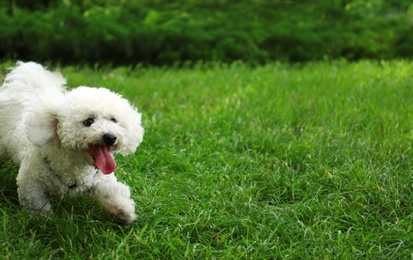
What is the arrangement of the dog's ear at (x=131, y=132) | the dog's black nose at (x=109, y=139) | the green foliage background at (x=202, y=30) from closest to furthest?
the dog's black nose at (x=109, y=139), the dog's ear at (x=131, y=132), the green foliage background at (x=202, y=30)

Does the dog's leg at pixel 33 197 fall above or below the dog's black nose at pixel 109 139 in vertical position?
below

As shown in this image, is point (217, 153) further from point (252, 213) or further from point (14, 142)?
point (14, 142)

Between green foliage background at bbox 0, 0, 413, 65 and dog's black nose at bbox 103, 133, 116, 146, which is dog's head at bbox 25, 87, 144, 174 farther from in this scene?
green foliage background at bbox 0, 0, 413, 65

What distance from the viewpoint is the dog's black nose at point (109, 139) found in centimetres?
288

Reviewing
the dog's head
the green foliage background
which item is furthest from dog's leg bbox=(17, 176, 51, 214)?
the green foliage background

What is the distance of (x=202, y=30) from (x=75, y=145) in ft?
20.1

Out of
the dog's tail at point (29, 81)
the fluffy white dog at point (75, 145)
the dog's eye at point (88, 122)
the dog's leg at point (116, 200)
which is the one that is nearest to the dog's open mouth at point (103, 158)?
the fluffy white dog at point (75, 145)

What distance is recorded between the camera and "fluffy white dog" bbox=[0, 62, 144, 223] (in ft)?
9.64

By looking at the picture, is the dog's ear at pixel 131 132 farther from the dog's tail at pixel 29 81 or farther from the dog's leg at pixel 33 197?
the dog's tail at pixel 29 81

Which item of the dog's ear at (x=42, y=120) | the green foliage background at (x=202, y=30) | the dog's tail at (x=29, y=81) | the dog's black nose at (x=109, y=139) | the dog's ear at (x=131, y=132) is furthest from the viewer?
the green foliage background at (x=202, y=30)

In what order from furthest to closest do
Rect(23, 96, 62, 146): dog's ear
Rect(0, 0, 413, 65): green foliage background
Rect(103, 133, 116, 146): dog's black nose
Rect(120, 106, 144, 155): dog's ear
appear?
Rect(0, 0, 413, 65): green foliage background, Rect(120, 106, 144, 155): dog's ear, Rect(23, 96, 62, 146): dog's ear, Rect(103, 133, 116, 146): dog's black nose

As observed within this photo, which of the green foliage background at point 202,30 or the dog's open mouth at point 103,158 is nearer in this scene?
the dog's open mouth at point 103,158

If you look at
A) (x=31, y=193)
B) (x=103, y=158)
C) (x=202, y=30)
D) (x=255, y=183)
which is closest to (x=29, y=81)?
(x=31, y=193)

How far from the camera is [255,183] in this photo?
12.2 ft
